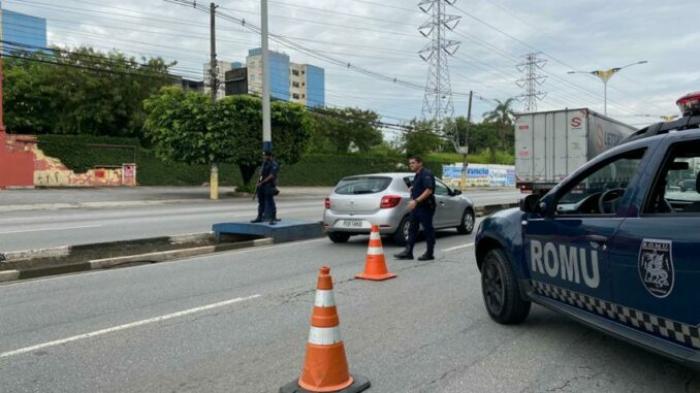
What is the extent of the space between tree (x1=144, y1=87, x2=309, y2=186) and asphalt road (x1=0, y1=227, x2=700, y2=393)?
2177 centimetres

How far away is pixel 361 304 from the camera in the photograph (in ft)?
21.3

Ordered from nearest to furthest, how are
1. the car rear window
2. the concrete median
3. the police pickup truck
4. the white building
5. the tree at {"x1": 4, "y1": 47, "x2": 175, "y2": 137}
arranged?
1. the police pickup truck
2. the concrete median
3. the car rear window
4. the white building
5. the tree at {"x1": 4, "y1": 47, "x2": 175, "y2": 137}

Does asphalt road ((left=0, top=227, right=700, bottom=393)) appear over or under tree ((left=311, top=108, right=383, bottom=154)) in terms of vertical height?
under

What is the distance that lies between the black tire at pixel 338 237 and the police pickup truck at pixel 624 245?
22.1 ft

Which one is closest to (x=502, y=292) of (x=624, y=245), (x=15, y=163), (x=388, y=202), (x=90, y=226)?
(x=624, y=245)

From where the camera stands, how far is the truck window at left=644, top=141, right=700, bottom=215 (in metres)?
3.85

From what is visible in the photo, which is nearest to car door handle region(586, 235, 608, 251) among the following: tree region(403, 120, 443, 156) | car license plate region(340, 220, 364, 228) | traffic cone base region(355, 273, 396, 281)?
traffic cone base region(355, 273, 396, 281)

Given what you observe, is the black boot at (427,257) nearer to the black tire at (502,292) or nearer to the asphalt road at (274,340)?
the asphalt road at (274,340)

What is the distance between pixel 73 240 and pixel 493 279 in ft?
32.3

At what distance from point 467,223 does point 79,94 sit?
36.5m

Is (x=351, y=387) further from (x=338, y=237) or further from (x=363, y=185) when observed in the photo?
(x=338, y=237)

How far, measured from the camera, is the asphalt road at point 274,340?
418 cm

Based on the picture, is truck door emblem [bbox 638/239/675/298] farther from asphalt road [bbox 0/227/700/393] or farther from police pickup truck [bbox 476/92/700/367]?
asphalt road [bbox 0/227/700/393]

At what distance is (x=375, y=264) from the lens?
26.2ft
